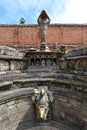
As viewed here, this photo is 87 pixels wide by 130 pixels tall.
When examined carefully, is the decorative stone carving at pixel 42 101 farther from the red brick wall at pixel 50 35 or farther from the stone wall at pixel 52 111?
the red brick wall at pixel 50 35

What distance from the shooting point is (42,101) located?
16.6 ft

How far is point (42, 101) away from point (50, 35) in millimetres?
9218

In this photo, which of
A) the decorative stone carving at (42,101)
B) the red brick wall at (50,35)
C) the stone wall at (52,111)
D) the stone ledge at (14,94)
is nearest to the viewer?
the stone ledge at (14,94)

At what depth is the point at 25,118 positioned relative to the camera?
5246 mm

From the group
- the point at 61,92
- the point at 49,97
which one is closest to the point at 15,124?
the point at 49,97

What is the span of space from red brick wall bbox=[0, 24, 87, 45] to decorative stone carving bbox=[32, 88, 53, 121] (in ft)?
28.4

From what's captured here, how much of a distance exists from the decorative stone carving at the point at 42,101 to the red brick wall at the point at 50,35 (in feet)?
28.4

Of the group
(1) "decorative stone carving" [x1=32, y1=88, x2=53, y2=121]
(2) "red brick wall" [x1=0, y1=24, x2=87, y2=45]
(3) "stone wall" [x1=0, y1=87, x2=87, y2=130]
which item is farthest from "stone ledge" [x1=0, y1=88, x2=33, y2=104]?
(2) "red brick wall" [x1=0, y1=24, x2=87, y2=45]

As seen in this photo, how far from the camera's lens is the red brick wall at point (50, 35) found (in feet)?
44.2

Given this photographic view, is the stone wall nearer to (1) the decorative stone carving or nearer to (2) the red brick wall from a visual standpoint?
(1) the decorative stone carving

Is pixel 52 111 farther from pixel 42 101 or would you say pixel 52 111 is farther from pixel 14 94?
pixel 14 94

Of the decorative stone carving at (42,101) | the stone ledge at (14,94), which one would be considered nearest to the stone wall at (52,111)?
the stone ledge at (14,94)

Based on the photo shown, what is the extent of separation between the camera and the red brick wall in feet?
44.2

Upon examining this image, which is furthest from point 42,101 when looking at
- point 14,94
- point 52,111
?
point 14,94
